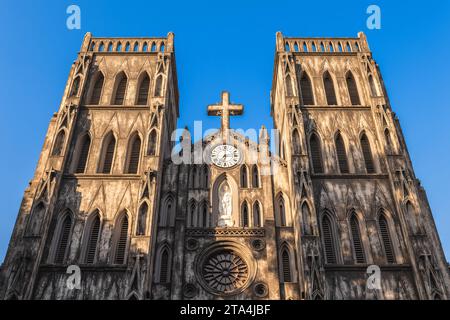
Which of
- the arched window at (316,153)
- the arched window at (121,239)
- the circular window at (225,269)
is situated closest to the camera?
the circular window at (225,269)

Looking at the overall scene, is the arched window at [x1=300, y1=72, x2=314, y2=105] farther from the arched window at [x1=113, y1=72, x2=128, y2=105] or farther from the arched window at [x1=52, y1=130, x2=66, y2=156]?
the arched window at [x1=52, y1=130, x2=66, y2=156]

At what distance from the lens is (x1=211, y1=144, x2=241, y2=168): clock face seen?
2625cm

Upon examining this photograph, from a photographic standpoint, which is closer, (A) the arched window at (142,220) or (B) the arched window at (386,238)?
(A) the arched window at (142,220)

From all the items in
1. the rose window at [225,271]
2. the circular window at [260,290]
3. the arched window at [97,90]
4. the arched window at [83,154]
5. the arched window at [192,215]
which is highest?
the arched window at [97,90]

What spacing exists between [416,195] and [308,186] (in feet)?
17.4

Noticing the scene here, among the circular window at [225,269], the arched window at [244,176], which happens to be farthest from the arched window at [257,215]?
the circular window at [225,269]

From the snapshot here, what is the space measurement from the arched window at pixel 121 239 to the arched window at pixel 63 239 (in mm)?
2317

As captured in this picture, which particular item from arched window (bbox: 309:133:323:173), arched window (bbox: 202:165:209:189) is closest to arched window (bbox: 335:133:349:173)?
arched window (bbox: 309:133:323:173)

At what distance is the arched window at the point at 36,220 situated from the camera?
71.5 feet

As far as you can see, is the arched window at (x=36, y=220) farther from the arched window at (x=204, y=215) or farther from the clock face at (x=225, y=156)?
the clock face at (x=225, y=156)

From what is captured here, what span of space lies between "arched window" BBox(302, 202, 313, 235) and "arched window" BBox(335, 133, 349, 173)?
417 cm

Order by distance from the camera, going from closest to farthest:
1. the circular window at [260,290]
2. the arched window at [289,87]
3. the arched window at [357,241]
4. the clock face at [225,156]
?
the circular window at [260,290] → the arched window at [357,241] → the clock face at [225,156] → the arched window at [289,87]

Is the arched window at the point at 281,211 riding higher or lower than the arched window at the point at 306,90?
lower
